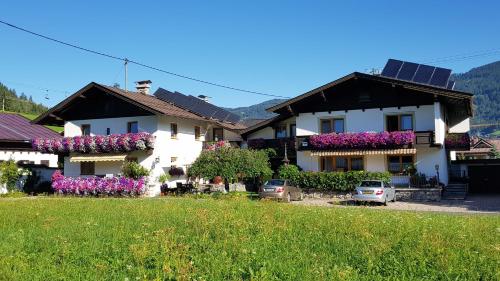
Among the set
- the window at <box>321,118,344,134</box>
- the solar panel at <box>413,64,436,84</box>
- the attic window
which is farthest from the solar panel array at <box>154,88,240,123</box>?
the solar panel at <box>413,64,436,84</box>

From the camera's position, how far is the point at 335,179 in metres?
29.4

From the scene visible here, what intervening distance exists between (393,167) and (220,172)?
11.6 m

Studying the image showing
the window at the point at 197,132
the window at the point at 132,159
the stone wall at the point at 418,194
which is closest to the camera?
the stone wall at the point at 418,194

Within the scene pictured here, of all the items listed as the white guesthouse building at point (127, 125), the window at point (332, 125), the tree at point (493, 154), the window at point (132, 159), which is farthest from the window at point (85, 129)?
the tree at point (493, 154)

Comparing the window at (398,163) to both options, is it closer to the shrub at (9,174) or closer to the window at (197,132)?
the window at (197,132)

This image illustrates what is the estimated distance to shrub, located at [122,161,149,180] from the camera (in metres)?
30.8

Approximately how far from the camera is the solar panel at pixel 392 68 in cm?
3344

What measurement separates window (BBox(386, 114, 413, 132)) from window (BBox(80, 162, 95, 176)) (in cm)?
2180

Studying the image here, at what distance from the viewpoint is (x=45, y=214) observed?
14.1 m

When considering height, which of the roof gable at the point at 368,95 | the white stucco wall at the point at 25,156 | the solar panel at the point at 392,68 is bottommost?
the white stucco wall at the point at 25,156

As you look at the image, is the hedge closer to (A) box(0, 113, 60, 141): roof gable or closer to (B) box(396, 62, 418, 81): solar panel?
(B) box(396, 62, 418, 81): solar panel

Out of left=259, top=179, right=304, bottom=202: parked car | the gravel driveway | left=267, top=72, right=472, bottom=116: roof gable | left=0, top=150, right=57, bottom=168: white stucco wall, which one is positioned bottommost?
the gravel driveway

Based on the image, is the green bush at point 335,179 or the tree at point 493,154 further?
the tree at point 493,154

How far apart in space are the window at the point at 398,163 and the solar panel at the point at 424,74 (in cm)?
542
